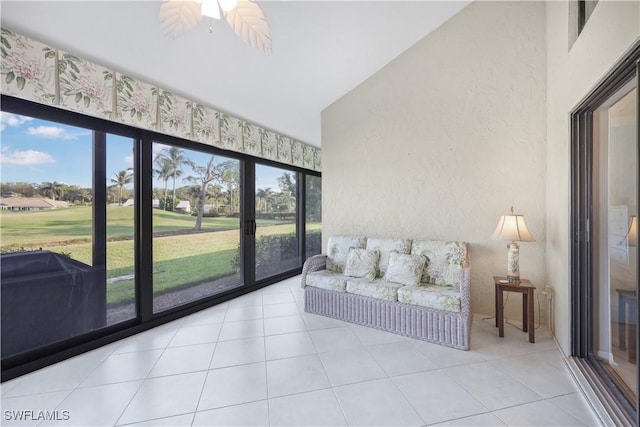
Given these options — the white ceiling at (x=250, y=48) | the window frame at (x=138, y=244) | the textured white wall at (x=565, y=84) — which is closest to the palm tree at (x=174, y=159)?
the window frame at (x=138, y=244)

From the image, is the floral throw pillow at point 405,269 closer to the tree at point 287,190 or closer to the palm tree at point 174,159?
the tree at point 287,190

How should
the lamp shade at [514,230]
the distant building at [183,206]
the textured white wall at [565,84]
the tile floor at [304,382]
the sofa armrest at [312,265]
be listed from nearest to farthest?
the textured white wall at [565,84] < the tile floor at [304,382] < the lamp shade at [514,230] < the distant building at [183,206] < the sofa armrest at [312,265]

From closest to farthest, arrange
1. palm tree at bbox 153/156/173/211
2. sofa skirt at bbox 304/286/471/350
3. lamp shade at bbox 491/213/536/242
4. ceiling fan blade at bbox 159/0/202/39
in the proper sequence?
ceiling fan blade at bbox 159/0/202/39, sofa skirt at bbox 304/286/471/350, lamp shade at bbox 491/213/536/242, palm tree at bbox 153/156/173/211

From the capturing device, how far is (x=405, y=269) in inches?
117

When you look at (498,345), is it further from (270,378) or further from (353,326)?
(270,378)

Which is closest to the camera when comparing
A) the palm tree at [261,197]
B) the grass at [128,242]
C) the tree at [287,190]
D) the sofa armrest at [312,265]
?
the grass at [128,242]

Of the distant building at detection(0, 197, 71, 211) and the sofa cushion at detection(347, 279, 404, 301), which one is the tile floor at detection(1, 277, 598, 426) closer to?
the sofa cushion at detection(347, 279, 404, 301)

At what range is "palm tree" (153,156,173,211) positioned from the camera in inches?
121

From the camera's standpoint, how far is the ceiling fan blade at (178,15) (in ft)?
3.69

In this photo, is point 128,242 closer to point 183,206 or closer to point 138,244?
point 138,244

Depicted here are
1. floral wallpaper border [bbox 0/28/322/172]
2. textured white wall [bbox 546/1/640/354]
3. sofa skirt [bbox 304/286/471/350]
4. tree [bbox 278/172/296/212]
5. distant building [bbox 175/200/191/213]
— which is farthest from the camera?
tree [bbox 278/172/296/212]

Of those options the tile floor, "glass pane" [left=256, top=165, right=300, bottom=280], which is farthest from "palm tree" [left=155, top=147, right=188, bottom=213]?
the tile floor

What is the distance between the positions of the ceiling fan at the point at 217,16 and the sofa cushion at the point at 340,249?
108 inches

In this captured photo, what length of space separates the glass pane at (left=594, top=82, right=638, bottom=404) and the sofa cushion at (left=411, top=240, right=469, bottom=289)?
3.52ft
